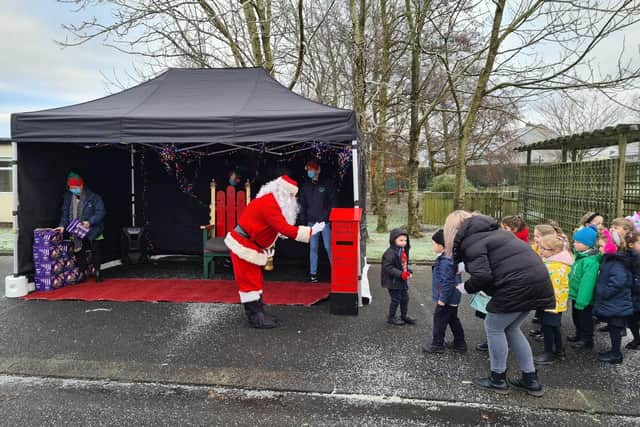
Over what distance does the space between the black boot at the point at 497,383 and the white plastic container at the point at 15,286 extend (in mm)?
5867

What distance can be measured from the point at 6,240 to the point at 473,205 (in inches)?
557

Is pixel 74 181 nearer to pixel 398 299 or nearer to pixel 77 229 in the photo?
pixel 77 229

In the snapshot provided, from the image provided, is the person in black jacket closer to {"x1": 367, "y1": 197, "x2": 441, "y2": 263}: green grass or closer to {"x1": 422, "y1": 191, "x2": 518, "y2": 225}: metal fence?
{"x1": 367, "y1": 197, "x2": 441, "y2": 263}: green grass

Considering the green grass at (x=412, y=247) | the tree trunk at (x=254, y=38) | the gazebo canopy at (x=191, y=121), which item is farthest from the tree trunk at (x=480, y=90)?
the gazebo canopy at (x=191, y=121)

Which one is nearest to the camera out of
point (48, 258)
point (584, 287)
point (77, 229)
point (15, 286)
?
point (584, 287)

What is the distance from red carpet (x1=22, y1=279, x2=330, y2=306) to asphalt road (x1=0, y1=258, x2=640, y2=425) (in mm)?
685

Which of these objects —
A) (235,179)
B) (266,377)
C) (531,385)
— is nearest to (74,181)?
(235,179)

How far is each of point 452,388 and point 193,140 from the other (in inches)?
149

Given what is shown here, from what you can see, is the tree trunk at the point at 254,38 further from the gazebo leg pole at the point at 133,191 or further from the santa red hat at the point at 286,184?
the santa red hat at the point at 286,184

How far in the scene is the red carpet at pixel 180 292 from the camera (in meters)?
5.66

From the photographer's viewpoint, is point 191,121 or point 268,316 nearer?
point 268,316

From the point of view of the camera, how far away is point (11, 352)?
13.0 feet

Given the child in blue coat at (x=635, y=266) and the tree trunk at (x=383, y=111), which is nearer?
the child in blue coat at (x=635, y=266)

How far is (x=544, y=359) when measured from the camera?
3811 mm
